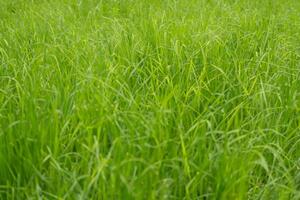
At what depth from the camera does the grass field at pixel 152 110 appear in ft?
4.97

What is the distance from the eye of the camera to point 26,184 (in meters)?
1.58

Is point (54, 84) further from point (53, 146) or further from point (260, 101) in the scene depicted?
point (260, 101)

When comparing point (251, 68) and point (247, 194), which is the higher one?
point (251, 68)

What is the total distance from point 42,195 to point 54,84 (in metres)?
0.77

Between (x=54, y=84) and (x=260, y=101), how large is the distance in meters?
1.00

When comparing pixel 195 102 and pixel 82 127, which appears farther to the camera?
pixel 195 102

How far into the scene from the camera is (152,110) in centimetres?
186

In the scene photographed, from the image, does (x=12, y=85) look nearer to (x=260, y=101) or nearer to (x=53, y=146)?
(x=53, y=146)

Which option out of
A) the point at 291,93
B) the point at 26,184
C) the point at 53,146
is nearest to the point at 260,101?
the point at 291,93

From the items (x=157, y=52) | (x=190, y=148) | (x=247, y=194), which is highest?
(x=157, y=52)

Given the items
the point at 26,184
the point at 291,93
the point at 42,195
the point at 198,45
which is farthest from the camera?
the point at 198,45

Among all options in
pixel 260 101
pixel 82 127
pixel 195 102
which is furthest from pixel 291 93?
pixel 82 127

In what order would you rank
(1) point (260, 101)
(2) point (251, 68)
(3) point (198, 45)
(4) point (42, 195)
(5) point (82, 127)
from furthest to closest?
(3) point (198, 45) → (2) point (251, 68) → (1) point (260, 101) → (5) point (82, 127) → (4) point (42, 195)

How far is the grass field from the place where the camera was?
4.97 ft
